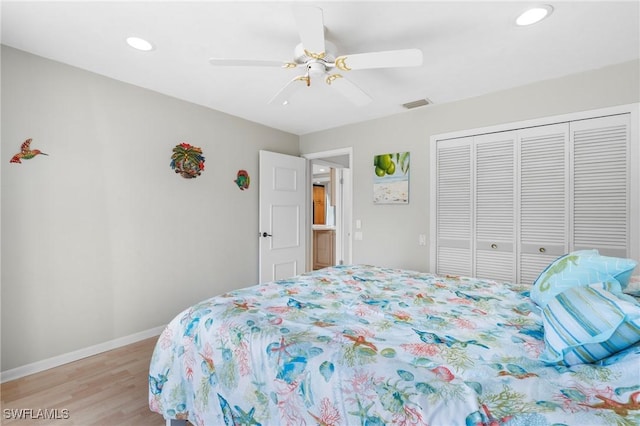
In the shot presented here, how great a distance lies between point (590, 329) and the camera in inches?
36.4

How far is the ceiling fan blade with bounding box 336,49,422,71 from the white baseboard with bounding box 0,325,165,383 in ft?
9.56

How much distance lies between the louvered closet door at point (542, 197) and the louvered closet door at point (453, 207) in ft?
1.51

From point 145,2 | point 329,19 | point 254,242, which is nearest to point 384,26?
point 329,19

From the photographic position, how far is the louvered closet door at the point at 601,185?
2.37 m

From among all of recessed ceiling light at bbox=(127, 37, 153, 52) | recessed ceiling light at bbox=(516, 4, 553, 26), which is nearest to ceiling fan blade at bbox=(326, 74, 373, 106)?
recessed ceiling light at bbox=(516, 4, 553, 26)

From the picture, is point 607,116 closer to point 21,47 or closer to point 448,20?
point 448,20

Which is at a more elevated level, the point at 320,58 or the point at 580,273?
the point at 320,58

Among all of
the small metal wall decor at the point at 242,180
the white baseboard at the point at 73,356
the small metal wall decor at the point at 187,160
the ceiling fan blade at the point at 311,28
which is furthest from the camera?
the small metal wall decor at the point at 242,180

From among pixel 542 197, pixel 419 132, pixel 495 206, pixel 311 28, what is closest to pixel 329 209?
pixel 419 132

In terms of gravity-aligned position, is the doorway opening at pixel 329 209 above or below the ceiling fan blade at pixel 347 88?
below

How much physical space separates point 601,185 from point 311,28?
261cm

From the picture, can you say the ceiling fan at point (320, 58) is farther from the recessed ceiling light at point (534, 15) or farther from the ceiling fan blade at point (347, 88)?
the recessed ceiling light at point (534, 15)
